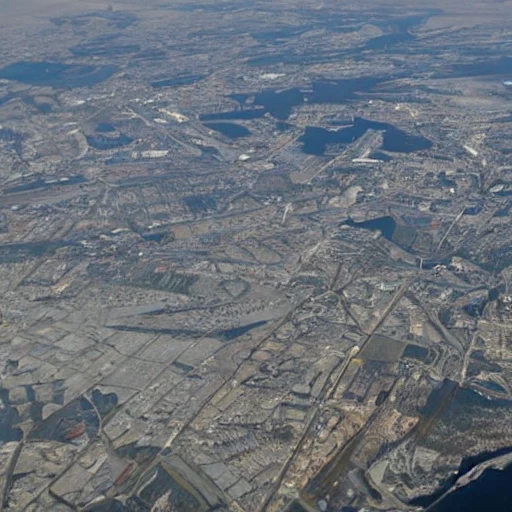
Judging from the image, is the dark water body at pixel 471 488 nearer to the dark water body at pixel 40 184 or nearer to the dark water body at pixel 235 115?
the dark water body at pixel 40 184

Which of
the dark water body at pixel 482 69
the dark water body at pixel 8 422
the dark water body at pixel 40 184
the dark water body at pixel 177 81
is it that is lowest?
the dark water body at pixel 482 69

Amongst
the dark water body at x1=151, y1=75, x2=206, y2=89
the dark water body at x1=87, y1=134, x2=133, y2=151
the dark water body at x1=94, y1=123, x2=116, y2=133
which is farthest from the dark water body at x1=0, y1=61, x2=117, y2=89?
the dark water body at x1=87, y1=134, x2=133, y2=151

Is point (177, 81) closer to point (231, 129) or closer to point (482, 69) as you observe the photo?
point (231, 129)

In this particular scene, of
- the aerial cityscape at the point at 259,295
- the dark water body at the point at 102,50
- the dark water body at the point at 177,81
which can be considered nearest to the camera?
the aerial cityscape at the point at 259,295

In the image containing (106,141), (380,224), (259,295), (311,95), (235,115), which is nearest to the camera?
(259,295)

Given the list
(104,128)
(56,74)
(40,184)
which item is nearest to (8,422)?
(40,184)

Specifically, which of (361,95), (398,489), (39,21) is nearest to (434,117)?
(361,95)

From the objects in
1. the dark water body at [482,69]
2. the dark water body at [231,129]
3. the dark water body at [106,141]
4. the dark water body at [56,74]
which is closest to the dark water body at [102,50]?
the dark water body at [56,74]
